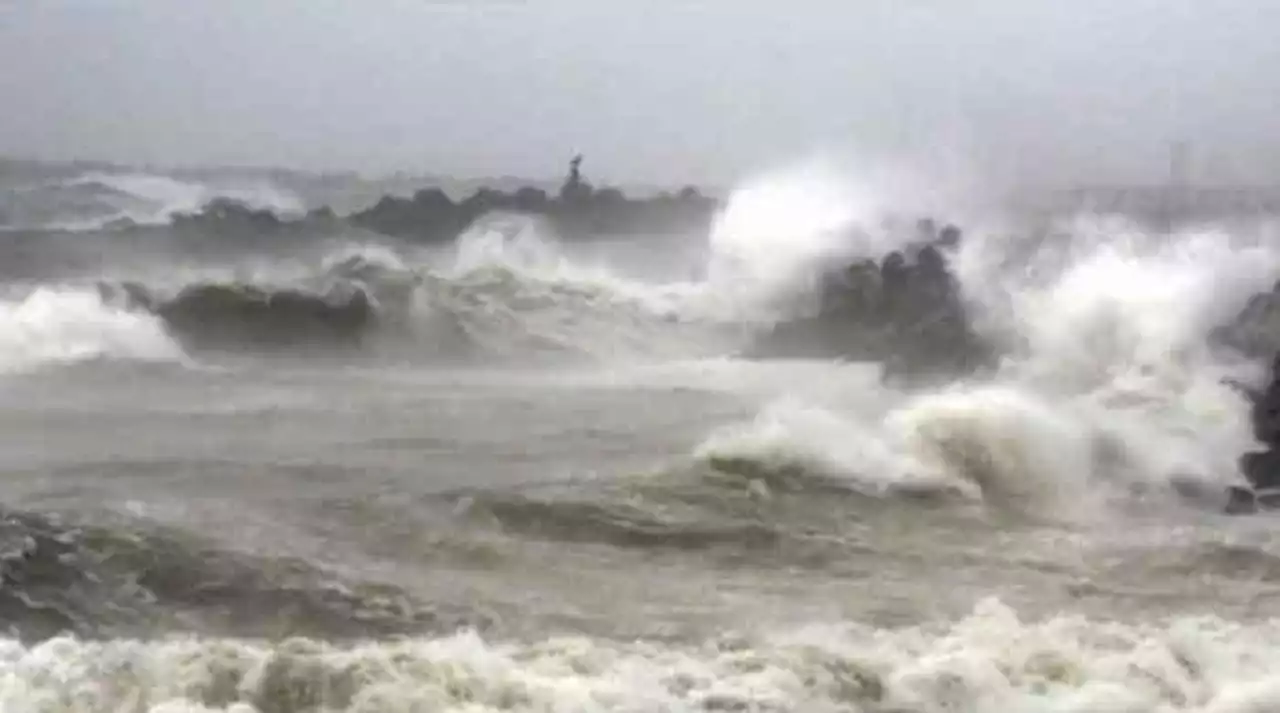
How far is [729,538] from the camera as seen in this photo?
551 centimetres

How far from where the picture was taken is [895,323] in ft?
34.3

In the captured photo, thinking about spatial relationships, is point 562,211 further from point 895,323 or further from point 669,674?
point 669,674

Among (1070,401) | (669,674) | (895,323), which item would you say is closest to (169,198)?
(895,323)

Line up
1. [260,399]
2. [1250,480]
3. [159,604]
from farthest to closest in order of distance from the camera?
[260,399]
[1250,480]
[159,604]

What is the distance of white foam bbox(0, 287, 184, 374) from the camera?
9.33 meters

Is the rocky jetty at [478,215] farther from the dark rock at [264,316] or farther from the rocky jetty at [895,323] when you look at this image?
the dark rock at [264,316]

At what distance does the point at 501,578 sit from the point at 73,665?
1.45m

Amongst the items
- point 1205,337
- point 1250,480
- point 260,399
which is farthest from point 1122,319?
point 260,399

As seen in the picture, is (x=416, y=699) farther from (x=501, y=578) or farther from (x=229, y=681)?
(x=501, y=578)

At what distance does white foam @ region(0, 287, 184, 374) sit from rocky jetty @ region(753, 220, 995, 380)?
166 inches

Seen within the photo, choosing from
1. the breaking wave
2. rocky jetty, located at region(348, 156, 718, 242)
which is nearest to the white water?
rocky jetty, located at region(348, 156, 718, 242)

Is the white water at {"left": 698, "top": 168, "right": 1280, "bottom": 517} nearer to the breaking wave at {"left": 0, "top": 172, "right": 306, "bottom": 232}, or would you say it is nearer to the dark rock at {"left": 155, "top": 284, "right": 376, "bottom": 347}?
the dark rock at {"left": 155, "top": 284, "right": 376, "bottom": 347}

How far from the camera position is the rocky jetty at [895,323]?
9297mm

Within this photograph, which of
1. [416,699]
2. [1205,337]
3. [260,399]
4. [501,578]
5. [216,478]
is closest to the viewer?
[416,699]
